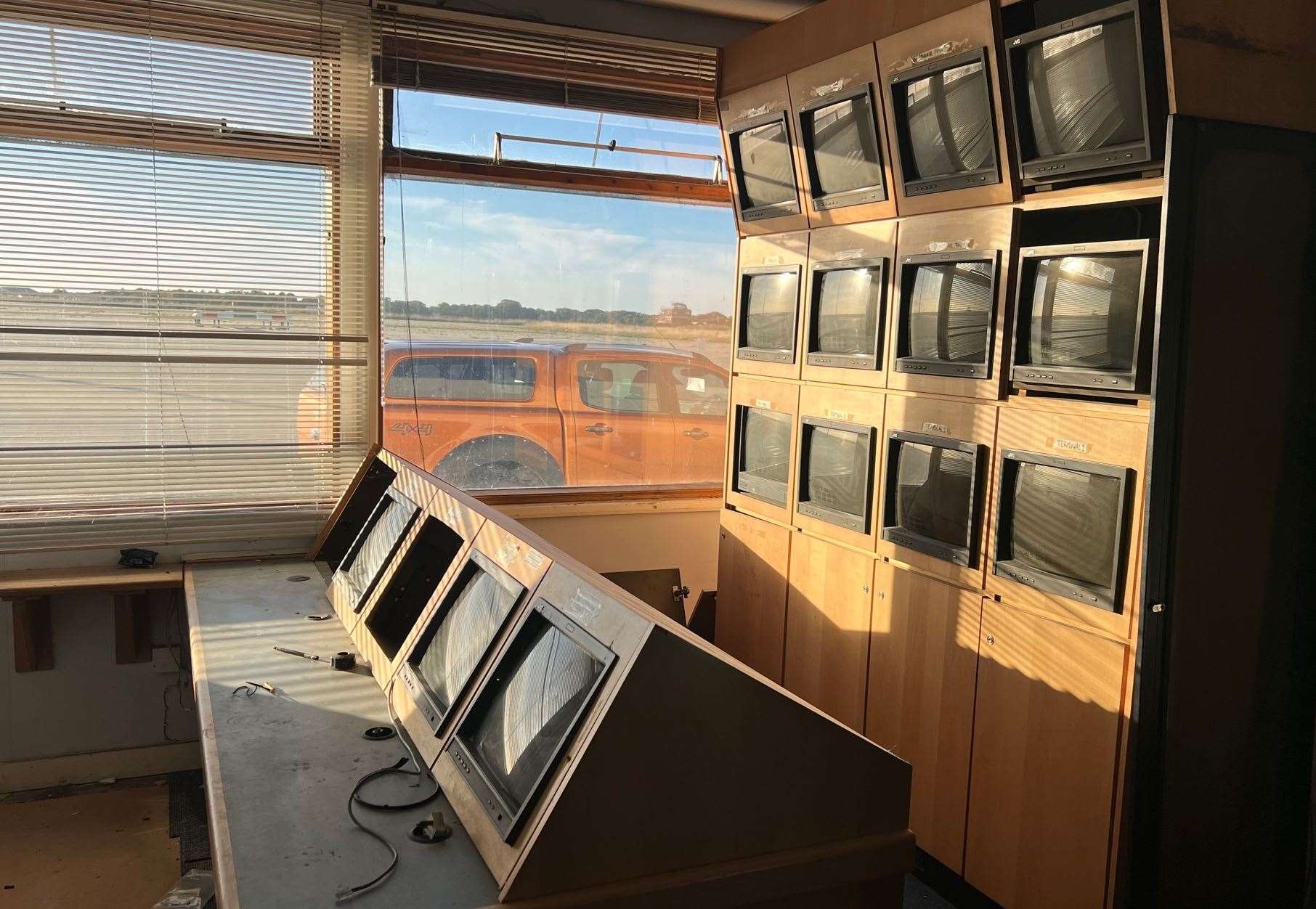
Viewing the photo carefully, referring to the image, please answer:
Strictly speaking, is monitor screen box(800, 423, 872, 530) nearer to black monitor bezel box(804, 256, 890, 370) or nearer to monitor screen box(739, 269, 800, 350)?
black monitor bezel box(804, 256, 890, 370)

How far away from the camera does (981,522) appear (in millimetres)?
2932

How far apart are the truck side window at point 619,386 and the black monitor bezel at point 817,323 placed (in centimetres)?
106

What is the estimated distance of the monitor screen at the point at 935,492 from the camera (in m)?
2.97

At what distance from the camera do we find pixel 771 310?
389 cm

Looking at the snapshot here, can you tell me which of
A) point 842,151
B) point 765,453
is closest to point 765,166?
point 842,151

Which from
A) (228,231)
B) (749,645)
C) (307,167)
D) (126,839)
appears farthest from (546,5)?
(126,839)

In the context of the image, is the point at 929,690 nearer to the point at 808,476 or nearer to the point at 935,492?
the point at 935,492

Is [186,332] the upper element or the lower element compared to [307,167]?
lower

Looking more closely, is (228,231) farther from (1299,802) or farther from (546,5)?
(1299,802)

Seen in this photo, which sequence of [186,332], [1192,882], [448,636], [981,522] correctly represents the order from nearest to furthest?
[448,636] < [1192,882] < [981,522] < [186,332]

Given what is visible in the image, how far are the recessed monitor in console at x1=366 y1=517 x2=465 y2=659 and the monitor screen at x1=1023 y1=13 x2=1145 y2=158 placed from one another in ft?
5.84

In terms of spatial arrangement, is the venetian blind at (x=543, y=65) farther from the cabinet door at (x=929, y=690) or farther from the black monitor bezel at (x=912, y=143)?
the cabinet door at (x=929, y=690)

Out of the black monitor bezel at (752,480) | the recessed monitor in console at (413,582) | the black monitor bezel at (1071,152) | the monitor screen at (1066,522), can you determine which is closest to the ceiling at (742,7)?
the black monitor bezel at (752,480)

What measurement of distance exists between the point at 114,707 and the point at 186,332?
52.2 inches
